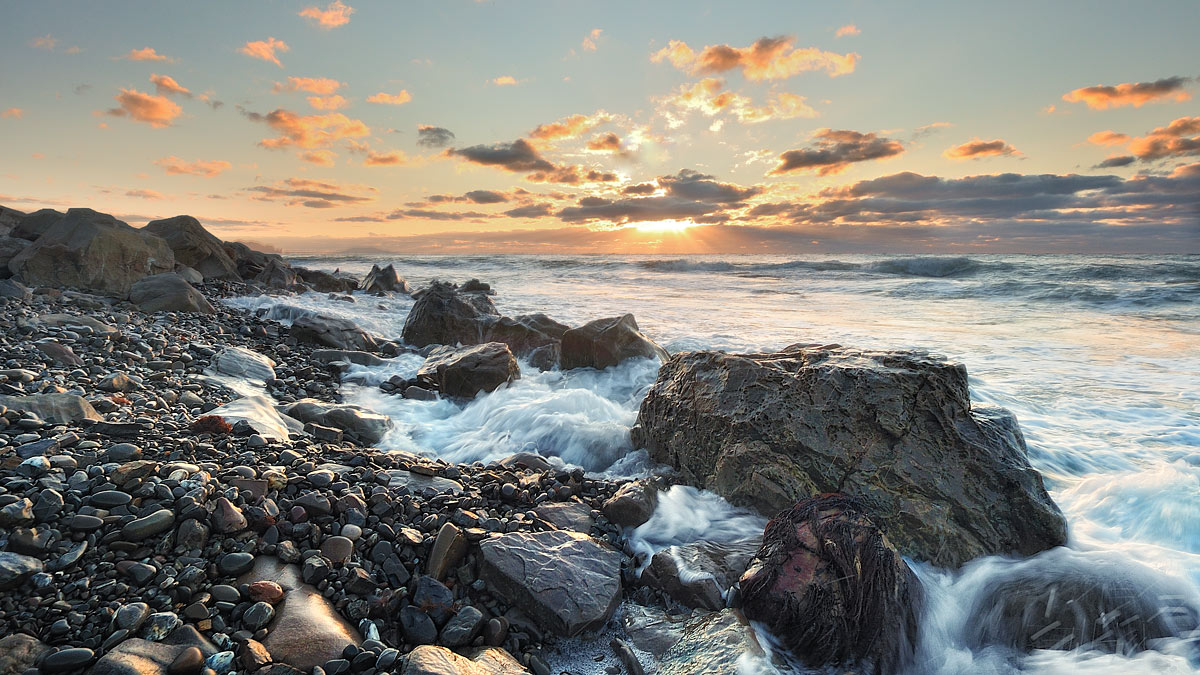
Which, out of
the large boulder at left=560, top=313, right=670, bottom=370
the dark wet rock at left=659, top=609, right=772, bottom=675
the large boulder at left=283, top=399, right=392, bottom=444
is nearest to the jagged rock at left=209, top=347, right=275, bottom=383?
the large boulder at left=283, top=399, right=392, bottom=444

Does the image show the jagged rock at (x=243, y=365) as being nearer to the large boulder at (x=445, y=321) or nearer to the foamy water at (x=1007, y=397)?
the foamy water at (x=1007, y=397)

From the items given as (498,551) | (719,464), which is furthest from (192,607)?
(719,464)

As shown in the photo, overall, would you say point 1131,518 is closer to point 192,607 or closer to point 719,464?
point 719,464

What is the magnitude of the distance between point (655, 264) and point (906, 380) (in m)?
37.3

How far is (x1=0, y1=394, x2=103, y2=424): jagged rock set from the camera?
326cm

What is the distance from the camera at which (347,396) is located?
245 inches

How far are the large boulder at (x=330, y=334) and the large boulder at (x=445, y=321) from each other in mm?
925

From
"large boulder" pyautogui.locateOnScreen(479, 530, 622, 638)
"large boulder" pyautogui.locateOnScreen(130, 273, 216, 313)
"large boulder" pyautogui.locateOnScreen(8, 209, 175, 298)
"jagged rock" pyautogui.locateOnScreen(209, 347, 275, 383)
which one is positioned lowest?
"large boulder" pyautogui.locateOnScreen(479, 530, 622, 638)

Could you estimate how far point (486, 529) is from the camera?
9.88 ft

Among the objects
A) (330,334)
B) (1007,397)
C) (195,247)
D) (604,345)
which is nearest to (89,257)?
(195,247)

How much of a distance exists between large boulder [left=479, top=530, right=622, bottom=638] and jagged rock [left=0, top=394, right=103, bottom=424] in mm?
2903

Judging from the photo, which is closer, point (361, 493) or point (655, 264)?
point (361, 493)

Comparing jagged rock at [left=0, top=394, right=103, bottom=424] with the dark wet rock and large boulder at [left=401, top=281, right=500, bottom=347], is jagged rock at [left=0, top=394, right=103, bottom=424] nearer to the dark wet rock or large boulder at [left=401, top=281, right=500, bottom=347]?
the dark wet rock

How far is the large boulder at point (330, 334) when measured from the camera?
8.29 m
